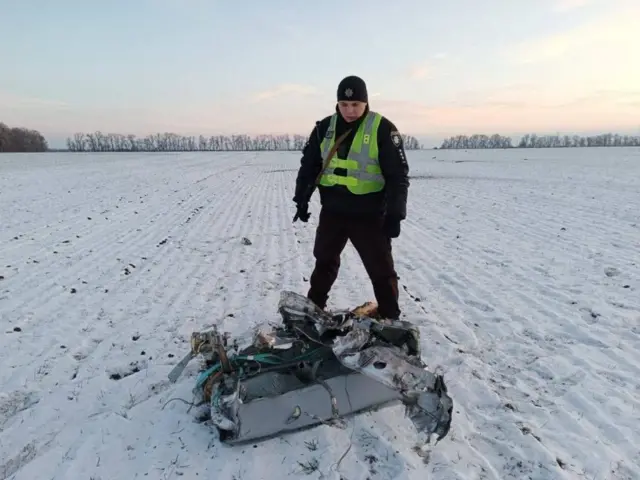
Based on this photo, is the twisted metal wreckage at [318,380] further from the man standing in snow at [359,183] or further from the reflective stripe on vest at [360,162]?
the reflective stripe on vest at [360,162]

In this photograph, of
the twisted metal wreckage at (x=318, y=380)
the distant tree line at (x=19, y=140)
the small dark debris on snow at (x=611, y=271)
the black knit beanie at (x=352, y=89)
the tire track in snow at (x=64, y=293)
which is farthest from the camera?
the distant tree line at (x=19, y=140)

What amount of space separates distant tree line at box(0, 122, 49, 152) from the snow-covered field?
397ft

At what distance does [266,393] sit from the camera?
3252 mm

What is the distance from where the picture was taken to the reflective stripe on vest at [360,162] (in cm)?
403

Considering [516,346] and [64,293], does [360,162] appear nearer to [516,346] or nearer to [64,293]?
[516,346]

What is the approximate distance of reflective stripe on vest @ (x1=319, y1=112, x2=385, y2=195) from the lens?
4.03 m

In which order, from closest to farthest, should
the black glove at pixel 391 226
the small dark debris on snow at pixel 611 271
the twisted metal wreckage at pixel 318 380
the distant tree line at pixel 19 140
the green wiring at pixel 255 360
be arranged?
the twisted metal wreckage at pixel 318 380
the green wiring at pixel 255 360
the black glove at pixel 391 226
the small dark debris on snow at pixel 611 271
the distant tree line at pixel 19 140

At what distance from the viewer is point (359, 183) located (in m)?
4.13

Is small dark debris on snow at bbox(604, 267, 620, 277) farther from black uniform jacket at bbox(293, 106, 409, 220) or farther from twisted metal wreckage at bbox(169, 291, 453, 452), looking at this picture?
twisted metal wreckage at bbox(169, 291, 453, 452)

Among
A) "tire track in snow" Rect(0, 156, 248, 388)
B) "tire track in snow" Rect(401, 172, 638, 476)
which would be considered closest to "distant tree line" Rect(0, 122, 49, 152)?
"tire track in snow" Rect(0, 156, 248, 388)

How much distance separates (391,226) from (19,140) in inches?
5536

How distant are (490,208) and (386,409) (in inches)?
482

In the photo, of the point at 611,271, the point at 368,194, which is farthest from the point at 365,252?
the point at 611,271

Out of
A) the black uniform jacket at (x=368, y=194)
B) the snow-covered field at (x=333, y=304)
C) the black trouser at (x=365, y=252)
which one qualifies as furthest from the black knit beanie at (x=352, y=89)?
the snow-covered field at (x=333, y=304)
